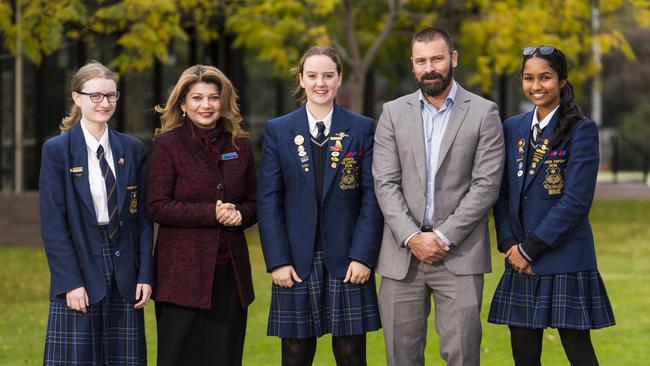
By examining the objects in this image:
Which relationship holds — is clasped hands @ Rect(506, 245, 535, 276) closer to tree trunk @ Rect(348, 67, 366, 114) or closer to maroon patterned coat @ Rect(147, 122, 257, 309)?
maroon patterned coat @ Rect(147, 122, 257, 309)

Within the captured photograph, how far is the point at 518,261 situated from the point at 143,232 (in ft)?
6.51

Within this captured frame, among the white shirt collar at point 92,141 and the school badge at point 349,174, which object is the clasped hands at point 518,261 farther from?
the white shirt collar at point 92,141

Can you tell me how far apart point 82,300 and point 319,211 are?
1318 millimetres

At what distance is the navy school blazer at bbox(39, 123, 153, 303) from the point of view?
19.0ft

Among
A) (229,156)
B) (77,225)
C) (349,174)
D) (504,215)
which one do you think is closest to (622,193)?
(504,215)

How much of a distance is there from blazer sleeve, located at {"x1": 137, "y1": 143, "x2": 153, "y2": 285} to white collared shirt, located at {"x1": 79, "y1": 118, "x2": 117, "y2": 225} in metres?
0.19

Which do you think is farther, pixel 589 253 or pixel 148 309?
pixel 148 309

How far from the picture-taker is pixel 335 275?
240 inches

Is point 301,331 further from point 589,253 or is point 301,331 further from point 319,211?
point 589,253

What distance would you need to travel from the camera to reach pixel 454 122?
6055mm

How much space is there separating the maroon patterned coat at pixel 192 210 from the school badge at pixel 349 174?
52 centimetres

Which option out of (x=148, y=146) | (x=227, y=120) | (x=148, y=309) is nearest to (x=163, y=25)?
(x=148, y=309)

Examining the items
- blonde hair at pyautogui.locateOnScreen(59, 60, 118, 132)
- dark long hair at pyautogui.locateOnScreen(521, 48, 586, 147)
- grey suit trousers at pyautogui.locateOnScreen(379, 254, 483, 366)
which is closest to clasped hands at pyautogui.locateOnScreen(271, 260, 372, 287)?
grey suit trousers at pyautogui.locateOnScreen(379, 254, 483, 366)

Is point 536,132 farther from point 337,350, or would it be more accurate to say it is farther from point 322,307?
point 337,350
